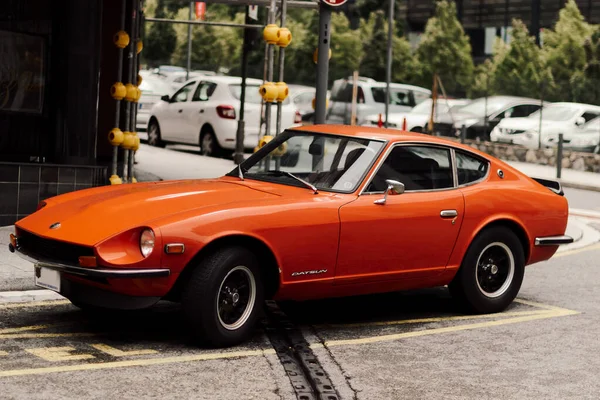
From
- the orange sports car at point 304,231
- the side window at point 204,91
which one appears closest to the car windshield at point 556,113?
the side window at point 204,91

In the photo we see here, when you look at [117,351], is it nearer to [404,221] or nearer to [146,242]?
[146,242]

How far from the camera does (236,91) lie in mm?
23062

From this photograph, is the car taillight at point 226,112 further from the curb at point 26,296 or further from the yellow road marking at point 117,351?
the yellow road marking at point 117,351

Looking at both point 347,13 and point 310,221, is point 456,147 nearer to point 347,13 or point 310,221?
→ point 310,221

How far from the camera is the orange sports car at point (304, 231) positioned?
7207mm

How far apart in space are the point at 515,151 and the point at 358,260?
2122 cm

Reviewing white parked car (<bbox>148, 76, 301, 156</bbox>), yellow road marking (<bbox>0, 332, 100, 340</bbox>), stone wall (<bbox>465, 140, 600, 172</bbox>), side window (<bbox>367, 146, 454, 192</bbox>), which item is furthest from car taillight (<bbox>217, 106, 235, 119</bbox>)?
yellow road marking (<bbox>0, 332, 100, 340</bbox>)

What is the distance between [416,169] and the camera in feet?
28.6

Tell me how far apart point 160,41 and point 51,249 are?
5982cm

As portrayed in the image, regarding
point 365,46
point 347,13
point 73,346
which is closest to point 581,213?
point 73,346

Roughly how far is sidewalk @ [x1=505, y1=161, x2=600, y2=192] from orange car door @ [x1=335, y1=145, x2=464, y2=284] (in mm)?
13071

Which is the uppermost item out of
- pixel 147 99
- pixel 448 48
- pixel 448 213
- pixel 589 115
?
pixel 448 48

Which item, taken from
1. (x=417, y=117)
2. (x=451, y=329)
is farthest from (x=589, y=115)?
(x=451, y=329)

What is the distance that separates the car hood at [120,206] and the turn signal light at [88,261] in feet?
0.30
